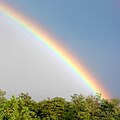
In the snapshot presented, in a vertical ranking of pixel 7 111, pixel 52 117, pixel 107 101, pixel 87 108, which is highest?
pixel 107 101

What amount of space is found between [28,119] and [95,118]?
2590cm

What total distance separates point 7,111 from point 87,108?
90.6ft

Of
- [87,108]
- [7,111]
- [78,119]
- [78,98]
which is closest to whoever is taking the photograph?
[7,111]

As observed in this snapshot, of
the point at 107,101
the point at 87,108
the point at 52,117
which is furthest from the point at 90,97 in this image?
the point at 52,117

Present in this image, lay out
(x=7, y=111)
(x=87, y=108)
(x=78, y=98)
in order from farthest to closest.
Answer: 1. (x=78, y=98)
2. (x=87, y=108)
3. (x=7, y=111)

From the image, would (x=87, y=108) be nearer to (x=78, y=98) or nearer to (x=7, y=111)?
(x=78, y=98)

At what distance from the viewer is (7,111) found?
52.7 meters

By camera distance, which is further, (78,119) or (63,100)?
(63,100)

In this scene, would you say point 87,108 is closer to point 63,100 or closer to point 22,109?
point 63,100

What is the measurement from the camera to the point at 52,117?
74.3m

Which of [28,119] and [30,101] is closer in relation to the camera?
[28,119]

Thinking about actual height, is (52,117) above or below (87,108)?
below

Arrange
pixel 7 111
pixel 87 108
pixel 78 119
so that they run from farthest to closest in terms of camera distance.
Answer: pixel 87 108 < pixel 78 119 < pixel 7 111

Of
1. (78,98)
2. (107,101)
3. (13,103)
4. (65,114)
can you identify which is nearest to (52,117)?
(65,114)
